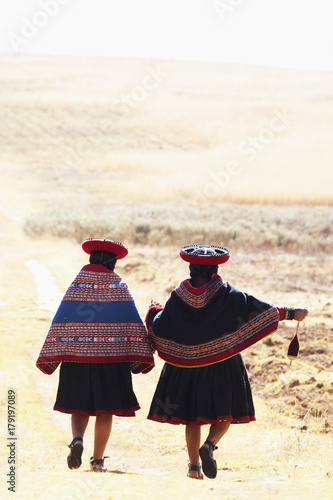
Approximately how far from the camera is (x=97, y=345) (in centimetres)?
556

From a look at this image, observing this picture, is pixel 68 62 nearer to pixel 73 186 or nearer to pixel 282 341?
pixel 73 186

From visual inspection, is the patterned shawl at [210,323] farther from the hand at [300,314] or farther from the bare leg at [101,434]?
the bare leg at [101,434]

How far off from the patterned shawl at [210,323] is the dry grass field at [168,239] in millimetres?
968

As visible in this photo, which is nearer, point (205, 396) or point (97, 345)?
point (205, 396)

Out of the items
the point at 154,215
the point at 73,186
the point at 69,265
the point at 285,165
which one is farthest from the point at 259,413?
the point at 285,165

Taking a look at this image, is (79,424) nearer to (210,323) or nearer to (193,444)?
(193,444)

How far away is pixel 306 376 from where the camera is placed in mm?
8914

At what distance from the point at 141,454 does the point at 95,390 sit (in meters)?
1.51

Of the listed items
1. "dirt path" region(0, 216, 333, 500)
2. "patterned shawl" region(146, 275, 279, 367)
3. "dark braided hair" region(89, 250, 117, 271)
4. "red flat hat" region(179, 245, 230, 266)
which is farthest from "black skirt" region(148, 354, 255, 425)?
"dark braided hair" region(89, 250, 117, 271)

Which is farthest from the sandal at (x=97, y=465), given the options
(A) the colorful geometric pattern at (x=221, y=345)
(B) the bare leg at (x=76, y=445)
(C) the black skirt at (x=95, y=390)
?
(A) the colorful geometric pattern at (x=221, y=345)

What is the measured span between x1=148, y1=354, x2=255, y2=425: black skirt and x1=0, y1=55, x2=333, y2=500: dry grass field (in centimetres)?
49

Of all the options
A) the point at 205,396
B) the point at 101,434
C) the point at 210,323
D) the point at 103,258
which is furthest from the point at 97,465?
the point at 103,258

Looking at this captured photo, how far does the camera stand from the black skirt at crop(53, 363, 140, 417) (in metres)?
5.55

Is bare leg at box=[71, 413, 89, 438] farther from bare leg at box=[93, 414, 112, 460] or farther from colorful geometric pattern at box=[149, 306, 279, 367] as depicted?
colorful geometric pattern at box=[149, 306, 279, 367]
